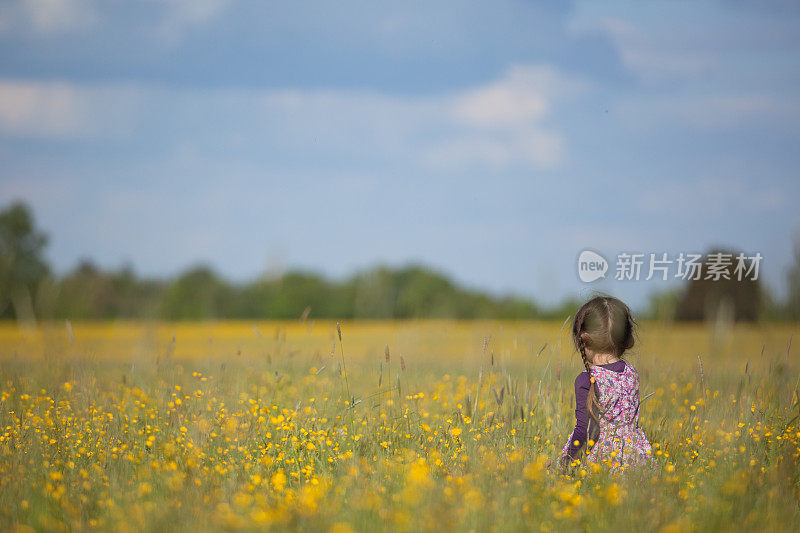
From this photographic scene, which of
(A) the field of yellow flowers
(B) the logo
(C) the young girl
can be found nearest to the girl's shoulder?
(C) the young girl

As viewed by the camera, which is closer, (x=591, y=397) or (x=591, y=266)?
(x=591, y=397)

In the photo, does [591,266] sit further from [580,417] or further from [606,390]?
[580,417]

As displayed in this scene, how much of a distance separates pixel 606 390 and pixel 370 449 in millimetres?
1748

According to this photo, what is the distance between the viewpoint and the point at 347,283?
35969 mm

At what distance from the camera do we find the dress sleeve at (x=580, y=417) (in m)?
4.41

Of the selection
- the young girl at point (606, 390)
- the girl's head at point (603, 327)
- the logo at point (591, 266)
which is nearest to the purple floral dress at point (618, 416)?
the young girl at point (606, 390)

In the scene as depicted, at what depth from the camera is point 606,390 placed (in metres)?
4.50

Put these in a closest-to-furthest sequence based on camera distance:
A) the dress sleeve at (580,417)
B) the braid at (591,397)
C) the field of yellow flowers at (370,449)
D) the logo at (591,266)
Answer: the field of yellow flowers at (370,449), the braid at (591,397), the dress sleeve at (580,417), the logo at (591,266)

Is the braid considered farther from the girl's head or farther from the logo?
the logo

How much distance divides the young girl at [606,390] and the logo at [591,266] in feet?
5.96

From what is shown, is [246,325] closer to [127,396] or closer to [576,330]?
[127,396]

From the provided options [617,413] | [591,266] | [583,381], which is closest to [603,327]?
[583,381]

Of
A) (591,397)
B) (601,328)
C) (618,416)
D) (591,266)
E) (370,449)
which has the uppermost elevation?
(591,266)

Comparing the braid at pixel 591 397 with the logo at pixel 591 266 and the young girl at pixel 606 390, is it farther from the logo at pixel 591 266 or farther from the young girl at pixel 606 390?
the logo at pixel 591 266
